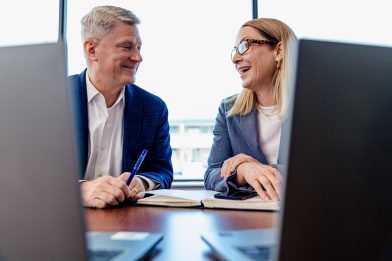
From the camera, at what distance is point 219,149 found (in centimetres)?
166

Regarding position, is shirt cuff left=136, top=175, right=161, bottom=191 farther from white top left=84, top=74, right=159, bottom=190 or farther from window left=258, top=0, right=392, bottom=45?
window left=258, top=0, right=392, bottom=45

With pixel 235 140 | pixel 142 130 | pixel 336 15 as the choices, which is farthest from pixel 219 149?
pixel 336 15

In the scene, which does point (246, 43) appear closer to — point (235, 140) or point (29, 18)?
point (235, 140)

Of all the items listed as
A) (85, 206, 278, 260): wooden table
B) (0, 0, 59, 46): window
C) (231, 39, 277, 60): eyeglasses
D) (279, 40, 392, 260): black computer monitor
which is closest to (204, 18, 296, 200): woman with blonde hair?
(231, 39, 277, 60): eyeglasses

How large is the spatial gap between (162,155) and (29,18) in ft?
5.81

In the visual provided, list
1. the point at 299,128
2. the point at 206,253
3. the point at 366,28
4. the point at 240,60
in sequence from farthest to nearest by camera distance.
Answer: the point at 366,28 → the point at 240,60 → the point at 206,253 → the point at 299,128

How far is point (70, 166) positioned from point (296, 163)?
23 cm

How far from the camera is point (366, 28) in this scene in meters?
2.68

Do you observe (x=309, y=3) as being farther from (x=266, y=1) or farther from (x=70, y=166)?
(x=70, y=166)

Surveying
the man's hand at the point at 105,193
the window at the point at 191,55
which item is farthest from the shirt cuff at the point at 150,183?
the window at the point at 191,55

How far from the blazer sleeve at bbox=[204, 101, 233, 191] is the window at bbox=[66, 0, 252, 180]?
0.86m

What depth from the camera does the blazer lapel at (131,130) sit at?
1603mm

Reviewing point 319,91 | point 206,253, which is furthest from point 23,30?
point 319,91

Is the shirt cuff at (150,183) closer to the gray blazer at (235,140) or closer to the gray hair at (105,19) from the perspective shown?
the gray blazer at (235,140)
